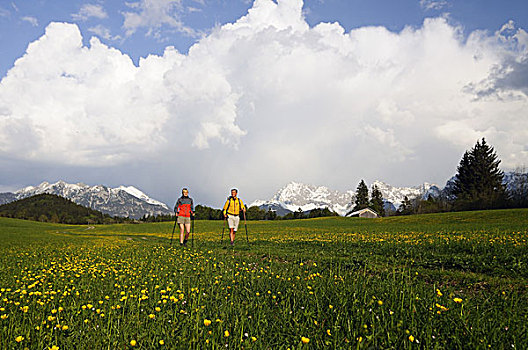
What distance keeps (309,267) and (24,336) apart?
22.4ft

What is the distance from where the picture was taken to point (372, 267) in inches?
377

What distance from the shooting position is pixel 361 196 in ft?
426

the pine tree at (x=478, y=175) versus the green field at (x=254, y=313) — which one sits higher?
the pine tree at (x=478, y=175)

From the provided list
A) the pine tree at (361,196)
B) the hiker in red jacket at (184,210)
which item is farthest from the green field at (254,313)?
the pine tree at (361,196)

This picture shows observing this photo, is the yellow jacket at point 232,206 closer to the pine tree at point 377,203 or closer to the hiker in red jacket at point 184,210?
the hiker in red jacket at point 184,210

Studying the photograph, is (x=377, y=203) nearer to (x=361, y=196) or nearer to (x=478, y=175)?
(x=361, y=196)

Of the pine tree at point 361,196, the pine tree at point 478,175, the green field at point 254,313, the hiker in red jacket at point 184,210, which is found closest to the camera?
the green field at point 254,313

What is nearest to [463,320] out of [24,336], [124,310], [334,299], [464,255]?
[334,299]

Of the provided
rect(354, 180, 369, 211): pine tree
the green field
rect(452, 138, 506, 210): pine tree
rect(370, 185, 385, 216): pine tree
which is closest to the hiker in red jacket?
the green field

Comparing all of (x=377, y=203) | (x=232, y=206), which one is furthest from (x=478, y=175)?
(x=232, y=206)

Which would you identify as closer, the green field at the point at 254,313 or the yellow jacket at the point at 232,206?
the green field at the point at 254,313

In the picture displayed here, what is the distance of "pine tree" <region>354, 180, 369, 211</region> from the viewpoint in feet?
418

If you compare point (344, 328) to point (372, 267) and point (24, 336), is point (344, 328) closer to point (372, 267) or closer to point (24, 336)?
point (24, 336)

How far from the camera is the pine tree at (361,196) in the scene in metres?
127
